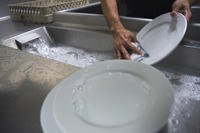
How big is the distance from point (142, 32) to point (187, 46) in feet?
0.54

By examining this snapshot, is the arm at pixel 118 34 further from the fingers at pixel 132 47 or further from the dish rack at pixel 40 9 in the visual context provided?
the dish rack at pixel 40 9

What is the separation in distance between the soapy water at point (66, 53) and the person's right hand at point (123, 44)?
0.17 m

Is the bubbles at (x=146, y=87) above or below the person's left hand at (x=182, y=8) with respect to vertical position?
below

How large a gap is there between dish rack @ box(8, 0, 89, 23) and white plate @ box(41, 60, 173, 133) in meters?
0.85

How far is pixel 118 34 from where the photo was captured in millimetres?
958

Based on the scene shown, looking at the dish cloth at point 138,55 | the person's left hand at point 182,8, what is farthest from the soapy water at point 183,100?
the person's left hand at point 182,8

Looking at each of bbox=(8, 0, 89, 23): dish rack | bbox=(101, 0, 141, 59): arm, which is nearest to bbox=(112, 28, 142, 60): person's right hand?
bbox=(101, 0, 141, 59): arm

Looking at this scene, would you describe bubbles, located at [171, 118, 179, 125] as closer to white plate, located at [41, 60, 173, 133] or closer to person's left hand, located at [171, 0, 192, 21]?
white plate, located at [41, 60, 173, 133]

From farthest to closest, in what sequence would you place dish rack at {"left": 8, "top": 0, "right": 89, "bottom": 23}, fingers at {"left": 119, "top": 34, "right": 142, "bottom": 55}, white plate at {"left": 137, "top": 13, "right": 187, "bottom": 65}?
dish rack at {"left": 8, "top": 0, "right": 89, "bottom": 23}, fingers at {"left": 119, "top": 34, "right": 142, "bottom": 55}, white plate at {"left": 137, "top": 13, "right": 187, "bottom": 65}

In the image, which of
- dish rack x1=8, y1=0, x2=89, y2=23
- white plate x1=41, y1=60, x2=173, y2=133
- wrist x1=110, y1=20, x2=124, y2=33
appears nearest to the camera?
white plate x1=41, y1=60, x2=173, y2=133

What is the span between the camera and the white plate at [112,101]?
Answer: 471 mm

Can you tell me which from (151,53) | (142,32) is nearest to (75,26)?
(142,32)

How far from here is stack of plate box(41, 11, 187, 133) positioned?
47cm

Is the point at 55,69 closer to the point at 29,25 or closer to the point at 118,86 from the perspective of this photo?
the point at 118,86
